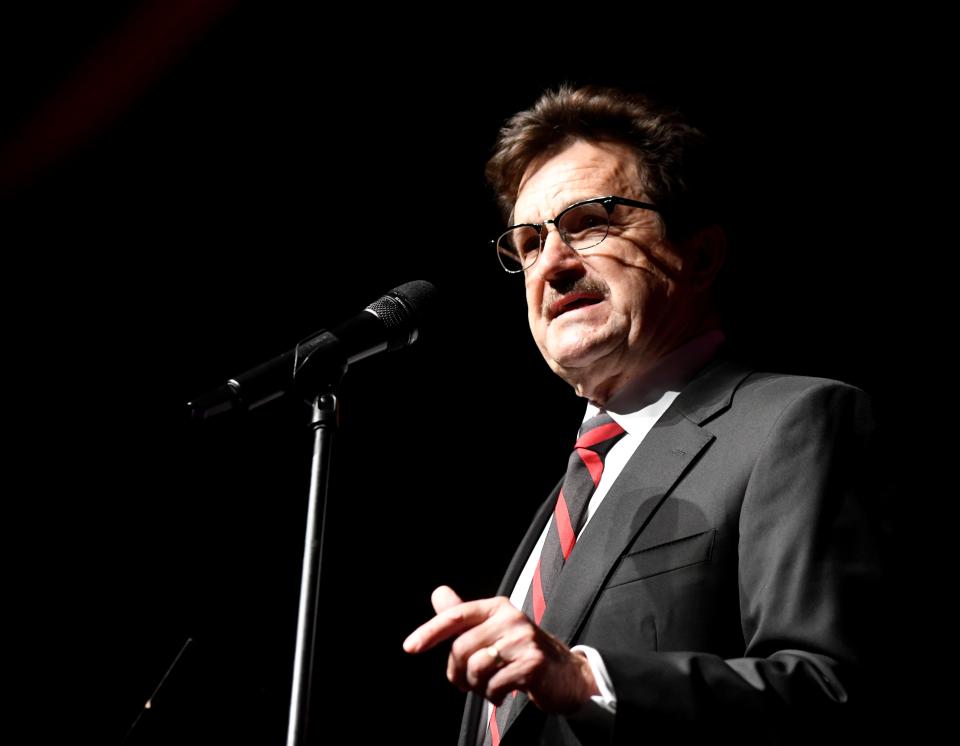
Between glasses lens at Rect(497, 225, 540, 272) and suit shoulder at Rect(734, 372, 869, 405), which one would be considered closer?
suit shoulder at Rect(734, 372, 869, 405)

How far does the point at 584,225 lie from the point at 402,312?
2.24 ft

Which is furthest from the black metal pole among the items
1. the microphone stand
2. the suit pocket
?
the suit pocket

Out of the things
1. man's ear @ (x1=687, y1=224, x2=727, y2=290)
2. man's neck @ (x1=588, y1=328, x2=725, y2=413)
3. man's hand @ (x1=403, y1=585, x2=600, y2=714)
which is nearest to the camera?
man's hand @ (x1=403, y1=585, x2=600, y2=714)

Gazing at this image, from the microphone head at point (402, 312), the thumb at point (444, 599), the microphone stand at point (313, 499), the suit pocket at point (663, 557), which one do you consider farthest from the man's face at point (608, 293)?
the thumb at point (444, 599)

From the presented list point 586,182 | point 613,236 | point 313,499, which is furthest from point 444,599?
point 586,182

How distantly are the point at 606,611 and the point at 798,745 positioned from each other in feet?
1.30

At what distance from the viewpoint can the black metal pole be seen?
1.17 m

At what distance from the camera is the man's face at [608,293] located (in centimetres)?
197

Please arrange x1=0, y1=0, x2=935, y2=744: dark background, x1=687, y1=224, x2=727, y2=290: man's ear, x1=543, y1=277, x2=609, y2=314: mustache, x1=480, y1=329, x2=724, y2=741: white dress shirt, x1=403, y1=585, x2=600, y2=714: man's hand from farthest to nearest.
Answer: x1=0, y1=0, x2=935, y2=744: dark background
x1=687, y1=224, x2=727, y2=290: man's ear
x1=543, y1=277, x2=609, y2=314: mustache
x1=480, y1=329, x2=724, y2=741: white dress shirt
x1=403, y1=585, x2=600, y2=714: man's hand

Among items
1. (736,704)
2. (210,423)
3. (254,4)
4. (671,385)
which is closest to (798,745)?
(736,704)

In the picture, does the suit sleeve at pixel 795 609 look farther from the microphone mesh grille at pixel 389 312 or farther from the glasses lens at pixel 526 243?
the glasses lens at pixel 526 243

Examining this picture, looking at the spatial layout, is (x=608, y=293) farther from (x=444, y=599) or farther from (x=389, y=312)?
(x=444, y=599)

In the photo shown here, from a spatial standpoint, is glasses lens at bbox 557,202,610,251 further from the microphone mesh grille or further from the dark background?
the microphone mesh grille

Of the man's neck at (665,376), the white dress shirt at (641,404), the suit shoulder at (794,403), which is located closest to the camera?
the suit shoulder at (794,403)
